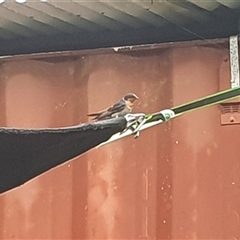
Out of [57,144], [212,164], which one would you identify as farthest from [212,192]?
[57,144]

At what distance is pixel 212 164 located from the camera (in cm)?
258

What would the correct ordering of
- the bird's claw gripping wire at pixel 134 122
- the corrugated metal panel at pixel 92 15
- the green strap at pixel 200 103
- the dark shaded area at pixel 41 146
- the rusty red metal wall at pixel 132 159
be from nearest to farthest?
the dark shaded area at pixel 41 146
the bird's claw gripping wire at pixel 134 122
the green strap at pixel 200 103
the corrugated metal panel at pixel 92 15
the rusty red metal wall at pixel 132 159

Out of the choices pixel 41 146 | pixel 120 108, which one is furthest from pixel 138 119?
pixel 120 108

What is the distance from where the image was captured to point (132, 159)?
8.84ft

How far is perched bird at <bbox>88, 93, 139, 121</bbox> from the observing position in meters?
2.52

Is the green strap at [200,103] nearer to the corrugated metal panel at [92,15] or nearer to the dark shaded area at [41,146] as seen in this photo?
the dark shaded area at [41,146]

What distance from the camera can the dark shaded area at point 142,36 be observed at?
2592mm

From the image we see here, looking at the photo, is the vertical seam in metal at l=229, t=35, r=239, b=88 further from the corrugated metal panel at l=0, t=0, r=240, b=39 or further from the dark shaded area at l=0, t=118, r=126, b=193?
the dark shaded area at l=0, t=118, r=126, b=193

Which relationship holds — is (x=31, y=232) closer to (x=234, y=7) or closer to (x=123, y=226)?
(x=123, y=226)

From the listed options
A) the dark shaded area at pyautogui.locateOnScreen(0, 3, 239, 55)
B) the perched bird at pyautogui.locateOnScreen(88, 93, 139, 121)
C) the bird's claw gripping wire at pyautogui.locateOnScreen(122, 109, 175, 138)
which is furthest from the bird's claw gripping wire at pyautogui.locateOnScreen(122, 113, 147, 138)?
the dark shaded area at pyautogui.locateOnScreen(0, 3, 239, 55)

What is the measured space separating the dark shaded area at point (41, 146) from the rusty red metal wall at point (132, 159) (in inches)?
40.2

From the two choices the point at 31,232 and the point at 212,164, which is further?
the point at 31,232

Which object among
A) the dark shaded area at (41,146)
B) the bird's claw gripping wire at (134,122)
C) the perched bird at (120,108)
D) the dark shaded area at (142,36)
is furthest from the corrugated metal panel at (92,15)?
the dark shaded area at (41,146)

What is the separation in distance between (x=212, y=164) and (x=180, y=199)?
159mm
